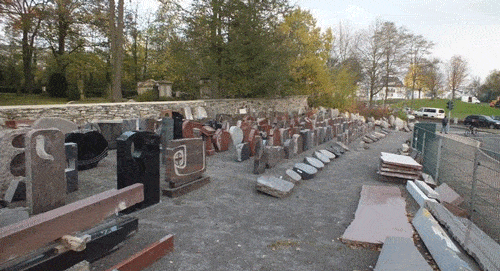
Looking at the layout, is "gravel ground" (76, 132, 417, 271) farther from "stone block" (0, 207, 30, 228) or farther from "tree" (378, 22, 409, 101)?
"tree" (378, 22, 409, 101)

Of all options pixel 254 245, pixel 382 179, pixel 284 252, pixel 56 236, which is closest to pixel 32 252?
pixel 56 236

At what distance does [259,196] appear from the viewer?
6980 millimetres

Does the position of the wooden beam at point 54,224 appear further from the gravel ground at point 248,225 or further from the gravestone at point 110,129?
the gravestone at point 110,129

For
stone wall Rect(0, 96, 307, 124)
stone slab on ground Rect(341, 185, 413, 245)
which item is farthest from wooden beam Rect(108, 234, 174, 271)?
stone wall Rect(0, 96, 307, 124)

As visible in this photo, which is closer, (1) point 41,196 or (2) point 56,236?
(2) point 56,236

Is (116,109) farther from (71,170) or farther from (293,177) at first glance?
(293,177)

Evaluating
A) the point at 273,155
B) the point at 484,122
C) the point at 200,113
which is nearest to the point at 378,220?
the point at 273,155

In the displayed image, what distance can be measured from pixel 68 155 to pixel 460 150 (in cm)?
919

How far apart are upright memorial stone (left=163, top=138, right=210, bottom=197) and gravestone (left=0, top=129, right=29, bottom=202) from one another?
2.74m

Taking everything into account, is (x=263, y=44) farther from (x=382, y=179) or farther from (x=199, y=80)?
(x=382, y=179)

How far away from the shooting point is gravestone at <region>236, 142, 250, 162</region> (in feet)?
34.5

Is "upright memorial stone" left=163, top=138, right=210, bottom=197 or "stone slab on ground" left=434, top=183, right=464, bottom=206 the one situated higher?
"upright memorial stone" left=163, top=138, right=210, bottom=197

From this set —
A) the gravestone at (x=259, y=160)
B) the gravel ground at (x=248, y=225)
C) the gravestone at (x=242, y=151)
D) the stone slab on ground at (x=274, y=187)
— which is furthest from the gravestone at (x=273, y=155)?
the stone slab on ground at (x=274, y=187)

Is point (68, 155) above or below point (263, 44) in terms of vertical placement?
below
